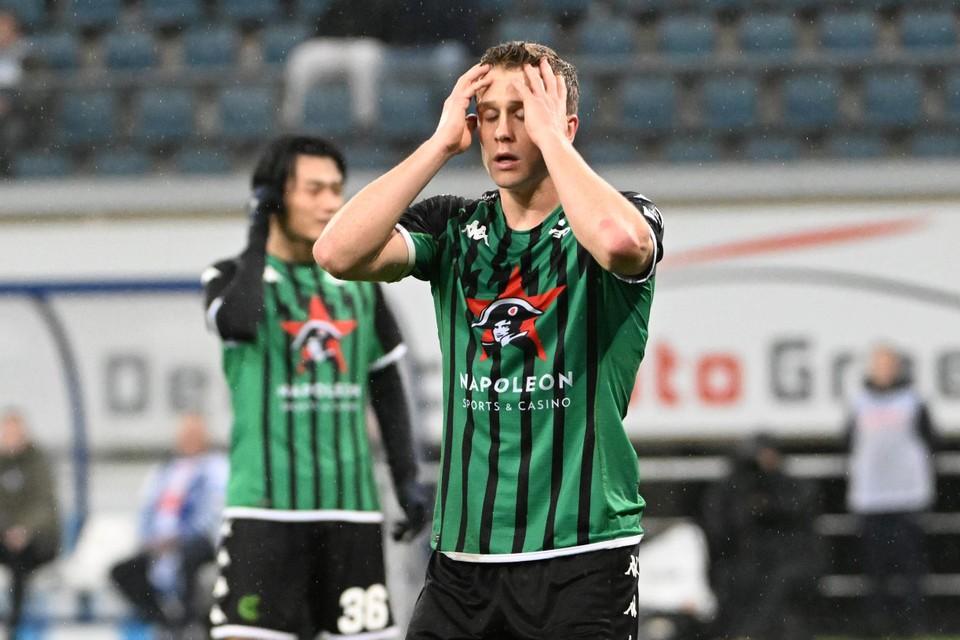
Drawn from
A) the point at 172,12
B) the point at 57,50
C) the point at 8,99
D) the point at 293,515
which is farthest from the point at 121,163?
the point at 293,515

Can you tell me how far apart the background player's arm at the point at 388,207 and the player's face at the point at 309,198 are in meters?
1.83

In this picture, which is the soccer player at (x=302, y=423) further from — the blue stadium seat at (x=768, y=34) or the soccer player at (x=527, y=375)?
the blue stadium seat at (x=768, y=34)

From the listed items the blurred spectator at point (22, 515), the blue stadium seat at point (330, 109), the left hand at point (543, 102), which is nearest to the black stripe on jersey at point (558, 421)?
the left hand at point (543, 102)

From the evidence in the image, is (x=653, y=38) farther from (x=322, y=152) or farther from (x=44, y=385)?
(x=322, y=152)

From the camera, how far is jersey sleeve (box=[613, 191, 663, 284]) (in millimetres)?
3268

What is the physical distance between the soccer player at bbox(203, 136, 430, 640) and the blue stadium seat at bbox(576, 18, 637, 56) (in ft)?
20.8

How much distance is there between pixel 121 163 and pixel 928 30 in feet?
17.7

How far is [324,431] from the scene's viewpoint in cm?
515

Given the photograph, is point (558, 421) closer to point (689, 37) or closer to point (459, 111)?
point (459, 111)

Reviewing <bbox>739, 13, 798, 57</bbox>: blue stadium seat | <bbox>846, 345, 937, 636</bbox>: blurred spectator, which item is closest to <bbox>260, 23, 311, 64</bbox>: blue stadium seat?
<bbox>739, 13, 798, 57</bbox>: blue stadium seat

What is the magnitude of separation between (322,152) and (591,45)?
637 cm

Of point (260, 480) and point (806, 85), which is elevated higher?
point (806, 85)

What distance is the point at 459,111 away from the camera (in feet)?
11.1

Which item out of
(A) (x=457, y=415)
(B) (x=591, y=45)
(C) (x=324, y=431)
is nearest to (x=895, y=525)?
(B) (x=591, y=45)
